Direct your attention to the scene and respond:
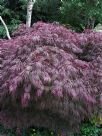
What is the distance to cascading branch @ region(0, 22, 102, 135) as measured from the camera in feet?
13.9

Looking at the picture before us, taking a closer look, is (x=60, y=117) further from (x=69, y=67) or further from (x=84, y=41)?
(x=84, y=41)

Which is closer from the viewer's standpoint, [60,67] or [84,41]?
[60,67]

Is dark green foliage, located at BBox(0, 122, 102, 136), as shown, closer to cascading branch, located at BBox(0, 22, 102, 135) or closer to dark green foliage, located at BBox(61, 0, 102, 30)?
cascading branch, located at BBox(0, 22, 102, 135)

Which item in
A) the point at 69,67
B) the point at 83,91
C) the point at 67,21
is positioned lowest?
the point at 67,21

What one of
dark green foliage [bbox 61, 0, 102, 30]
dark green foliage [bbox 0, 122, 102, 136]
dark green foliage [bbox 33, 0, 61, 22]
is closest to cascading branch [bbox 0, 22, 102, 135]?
dark green foliage [bbox 0, 122, 102, 136]

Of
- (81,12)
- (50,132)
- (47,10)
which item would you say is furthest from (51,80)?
(47,10)

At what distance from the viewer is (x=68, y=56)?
178 inches

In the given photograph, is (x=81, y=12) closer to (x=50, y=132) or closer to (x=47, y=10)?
(x=47, y=10)

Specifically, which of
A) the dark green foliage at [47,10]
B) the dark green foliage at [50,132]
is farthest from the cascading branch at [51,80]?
the dark green foliage at [47,10]

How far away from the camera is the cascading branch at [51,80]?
4.22 m

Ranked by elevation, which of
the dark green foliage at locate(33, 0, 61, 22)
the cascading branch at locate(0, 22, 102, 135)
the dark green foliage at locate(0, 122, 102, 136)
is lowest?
the dark green foliage at locate(0, 122, 102, 136)

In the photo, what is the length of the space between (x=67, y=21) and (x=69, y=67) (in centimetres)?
532

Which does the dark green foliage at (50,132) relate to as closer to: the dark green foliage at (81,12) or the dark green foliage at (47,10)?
the dark green foliage at (81,12)

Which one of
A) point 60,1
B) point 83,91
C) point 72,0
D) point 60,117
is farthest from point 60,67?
point 60,1
